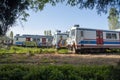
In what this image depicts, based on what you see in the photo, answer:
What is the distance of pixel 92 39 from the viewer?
32.1m

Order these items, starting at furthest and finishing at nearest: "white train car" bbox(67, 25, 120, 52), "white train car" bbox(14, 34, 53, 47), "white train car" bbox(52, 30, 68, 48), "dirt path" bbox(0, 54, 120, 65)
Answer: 1. "white train car" bbox(14, 34, 53, 47)
2. "white train car" bbox(52, 30, 68, 48)
3. "white train car" bbox(67, 25, 120, 52)
4. "dirt path" bbox(0, 54, 120, 65)

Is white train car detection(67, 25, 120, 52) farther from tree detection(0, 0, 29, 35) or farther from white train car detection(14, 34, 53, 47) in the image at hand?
white train car detection(14, 34, 53, 47)

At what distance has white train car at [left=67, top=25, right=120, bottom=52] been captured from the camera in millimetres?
31156

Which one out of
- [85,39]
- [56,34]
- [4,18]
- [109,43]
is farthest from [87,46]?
[4,18]

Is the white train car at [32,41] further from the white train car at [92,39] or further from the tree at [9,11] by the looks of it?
the tree at [9,11]

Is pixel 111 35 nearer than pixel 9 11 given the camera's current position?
No

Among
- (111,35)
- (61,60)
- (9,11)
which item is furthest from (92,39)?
(9,11)

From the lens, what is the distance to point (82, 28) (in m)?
31.2

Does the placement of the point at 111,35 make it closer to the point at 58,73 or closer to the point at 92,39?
the point at 92,39

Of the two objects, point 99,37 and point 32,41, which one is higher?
point 99,37

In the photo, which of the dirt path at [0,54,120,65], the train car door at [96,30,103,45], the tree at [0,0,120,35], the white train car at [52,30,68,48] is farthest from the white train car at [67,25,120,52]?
the tree at [0,0,120,35]

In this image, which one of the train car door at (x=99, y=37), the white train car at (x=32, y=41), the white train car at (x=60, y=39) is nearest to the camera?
the train car door at (x=99, y=37)

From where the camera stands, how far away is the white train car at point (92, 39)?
31156mm

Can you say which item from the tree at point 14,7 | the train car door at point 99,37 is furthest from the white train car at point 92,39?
the tree at point 14,7
